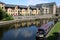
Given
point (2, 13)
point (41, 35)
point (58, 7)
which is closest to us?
point (41, 35)

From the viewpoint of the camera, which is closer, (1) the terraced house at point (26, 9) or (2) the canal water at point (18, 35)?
(2) the canal water at point (18, 35)

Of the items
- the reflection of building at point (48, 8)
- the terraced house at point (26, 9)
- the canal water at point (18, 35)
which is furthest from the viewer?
the reflection of building at point (48, 8)

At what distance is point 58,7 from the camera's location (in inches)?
6176

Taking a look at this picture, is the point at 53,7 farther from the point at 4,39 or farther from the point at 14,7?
the point at 4,39

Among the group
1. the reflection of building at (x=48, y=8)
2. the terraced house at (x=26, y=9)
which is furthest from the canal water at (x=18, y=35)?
the reflection of building at (x=48, y=8)

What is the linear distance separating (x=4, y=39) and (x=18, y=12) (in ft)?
291

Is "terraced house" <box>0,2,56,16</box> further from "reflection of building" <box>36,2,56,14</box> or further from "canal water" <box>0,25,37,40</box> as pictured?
"canal water" <box>0,25,37,40</box>

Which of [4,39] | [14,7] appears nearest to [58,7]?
[14,7]

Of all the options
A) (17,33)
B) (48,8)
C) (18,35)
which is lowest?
(17,33)

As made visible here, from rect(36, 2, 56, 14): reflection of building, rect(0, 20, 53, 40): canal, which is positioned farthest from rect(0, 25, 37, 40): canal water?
rect(36, 2, 56, 14): reflection of building

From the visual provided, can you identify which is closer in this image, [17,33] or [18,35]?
[18,35]

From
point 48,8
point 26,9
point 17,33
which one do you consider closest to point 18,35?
point 17,33

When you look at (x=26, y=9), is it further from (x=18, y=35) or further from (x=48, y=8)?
(x=18, y=35)

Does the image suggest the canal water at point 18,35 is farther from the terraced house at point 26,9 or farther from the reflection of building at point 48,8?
the reflection of building at point 48,8
